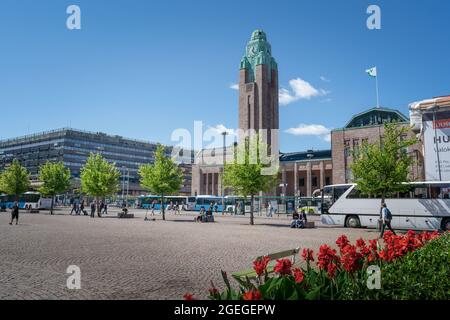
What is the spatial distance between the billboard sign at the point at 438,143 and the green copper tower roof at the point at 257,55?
7671 centimetres

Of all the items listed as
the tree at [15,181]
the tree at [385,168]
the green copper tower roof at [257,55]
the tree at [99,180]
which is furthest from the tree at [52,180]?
the green copper tower roof at [257,55]

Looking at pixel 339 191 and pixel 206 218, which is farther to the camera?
pixel 206 218

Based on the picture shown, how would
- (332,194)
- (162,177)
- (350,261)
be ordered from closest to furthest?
(350,261) < (332,194) < (162,177)

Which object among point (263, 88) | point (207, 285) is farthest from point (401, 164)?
point (263, 88)

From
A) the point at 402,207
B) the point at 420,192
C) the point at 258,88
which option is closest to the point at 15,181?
the point at 402,207

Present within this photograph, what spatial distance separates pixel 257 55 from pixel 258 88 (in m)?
8.91

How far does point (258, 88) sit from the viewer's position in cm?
8956

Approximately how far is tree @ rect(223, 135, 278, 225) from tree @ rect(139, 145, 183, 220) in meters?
7.72

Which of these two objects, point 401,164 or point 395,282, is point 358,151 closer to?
point 401,164

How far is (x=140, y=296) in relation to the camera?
683 centimetres

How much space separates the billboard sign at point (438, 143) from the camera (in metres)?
15.2

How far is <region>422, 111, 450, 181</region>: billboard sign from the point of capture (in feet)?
49.8

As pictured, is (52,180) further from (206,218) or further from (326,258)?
(326,258)
